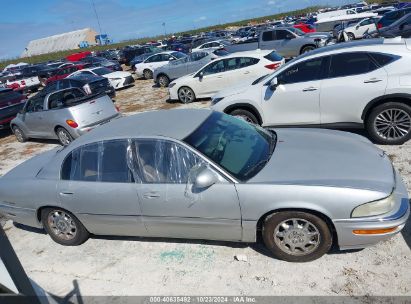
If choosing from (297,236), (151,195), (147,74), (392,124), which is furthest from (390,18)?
(151,195)

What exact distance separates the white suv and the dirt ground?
56.1 inches

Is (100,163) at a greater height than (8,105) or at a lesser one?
greater

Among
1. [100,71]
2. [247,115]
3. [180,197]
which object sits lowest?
[100,71]

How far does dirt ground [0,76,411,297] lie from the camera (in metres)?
3.31

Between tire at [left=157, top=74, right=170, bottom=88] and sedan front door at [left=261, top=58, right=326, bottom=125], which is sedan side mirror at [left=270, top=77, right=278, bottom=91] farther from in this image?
tire at [left=157, top=74, right=170, bottom=88]

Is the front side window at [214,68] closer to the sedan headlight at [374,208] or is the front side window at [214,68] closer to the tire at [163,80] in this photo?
the tire at [163,80]

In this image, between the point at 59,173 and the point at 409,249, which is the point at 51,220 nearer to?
the point at 59,173

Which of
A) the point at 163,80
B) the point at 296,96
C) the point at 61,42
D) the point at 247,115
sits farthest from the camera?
the point at 61,42

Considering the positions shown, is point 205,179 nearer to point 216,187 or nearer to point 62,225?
point 216,187

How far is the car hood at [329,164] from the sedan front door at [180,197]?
1.42ft

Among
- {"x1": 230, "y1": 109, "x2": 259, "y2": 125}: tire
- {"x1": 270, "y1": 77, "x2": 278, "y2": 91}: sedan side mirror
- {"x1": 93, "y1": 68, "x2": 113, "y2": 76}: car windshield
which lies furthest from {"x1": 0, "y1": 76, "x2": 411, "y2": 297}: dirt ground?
{"x1": 93, "y1": 68, "x2": 113, "y2": 76}: car windshield

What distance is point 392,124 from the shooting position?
5840 millimetres

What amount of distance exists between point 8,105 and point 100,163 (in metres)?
10.1

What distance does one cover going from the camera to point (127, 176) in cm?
388
